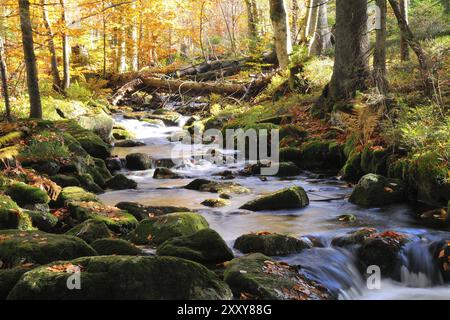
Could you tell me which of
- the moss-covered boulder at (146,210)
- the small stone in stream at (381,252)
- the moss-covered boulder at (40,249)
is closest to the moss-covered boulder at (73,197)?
the moss-covered boulder at (146,210)

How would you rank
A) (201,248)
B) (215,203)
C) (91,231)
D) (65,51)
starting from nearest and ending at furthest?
(201,248)
(91,231)
(215,203)
(65,51)

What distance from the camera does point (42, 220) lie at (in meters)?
7.21

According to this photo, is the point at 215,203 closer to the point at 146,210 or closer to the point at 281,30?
the point at 146,210

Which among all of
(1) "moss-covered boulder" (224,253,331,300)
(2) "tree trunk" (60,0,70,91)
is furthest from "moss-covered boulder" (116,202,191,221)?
(2) "tree trunk" (60,0,70,91)

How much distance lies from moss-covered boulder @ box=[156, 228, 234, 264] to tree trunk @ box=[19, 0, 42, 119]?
7606 millimetres

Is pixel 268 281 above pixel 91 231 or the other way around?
the other way around

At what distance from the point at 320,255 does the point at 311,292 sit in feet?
4.25

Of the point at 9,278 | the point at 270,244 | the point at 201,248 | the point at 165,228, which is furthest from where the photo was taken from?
the point at 165,228

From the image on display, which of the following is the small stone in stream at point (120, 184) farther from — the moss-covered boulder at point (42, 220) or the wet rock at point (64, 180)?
the moss-covered boulder at point (42, 220)

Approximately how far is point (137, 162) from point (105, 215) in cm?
519

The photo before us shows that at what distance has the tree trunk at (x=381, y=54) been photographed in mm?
10250

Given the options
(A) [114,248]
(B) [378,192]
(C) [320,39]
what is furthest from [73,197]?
(C) [320,39]

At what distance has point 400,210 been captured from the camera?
820cm
